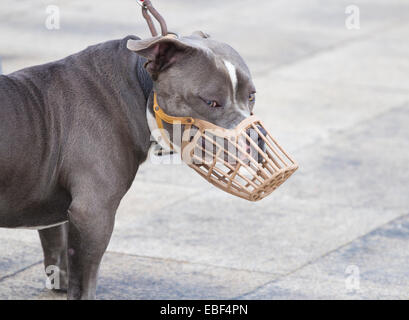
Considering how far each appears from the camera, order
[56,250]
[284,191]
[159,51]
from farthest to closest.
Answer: [284,191]
[56,250]
[159,51]

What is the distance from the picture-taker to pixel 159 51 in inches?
150

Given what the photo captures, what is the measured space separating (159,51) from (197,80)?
0.21 m

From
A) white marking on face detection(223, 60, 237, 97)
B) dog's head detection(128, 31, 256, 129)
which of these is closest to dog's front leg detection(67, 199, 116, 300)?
dog's head detection(128, 31, 256, 129)

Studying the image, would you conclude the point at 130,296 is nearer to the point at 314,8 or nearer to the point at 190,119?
the point at 190,119

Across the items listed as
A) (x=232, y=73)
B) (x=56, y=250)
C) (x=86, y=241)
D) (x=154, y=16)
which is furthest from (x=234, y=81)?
(x=56, y=250)

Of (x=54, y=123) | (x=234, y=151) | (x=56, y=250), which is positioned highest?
(x=54, y=123)

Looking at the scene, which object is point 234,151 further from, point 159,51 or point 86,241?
point 86,241

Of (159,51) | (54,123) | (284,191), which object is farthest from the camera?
(284,191)

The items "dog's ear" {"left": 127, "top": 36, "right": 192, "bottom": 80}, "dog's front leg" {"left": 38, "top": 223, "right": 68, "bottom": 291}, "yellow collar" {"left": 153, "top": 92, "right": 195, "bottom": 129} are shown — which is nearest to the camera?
"dog's ear" {"left": 127, "top": 36, "right": 192, "bottom": 80}

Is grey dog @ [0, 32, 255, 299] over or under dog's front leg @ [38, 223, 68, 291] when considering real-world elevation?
over

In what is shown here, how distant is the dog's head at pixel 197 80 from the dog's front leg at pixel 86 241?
0.57 m

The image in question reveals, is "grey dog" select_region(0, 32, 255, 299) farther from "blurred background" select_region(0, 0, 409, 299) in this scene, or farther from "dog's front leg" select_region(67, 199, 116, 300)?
"blurred background" select_region(0, 0, 409, 299)

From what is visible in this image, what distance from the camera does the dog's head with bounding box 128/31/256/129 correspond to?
3.81 m

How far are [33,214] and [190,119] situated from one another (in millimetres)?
879
